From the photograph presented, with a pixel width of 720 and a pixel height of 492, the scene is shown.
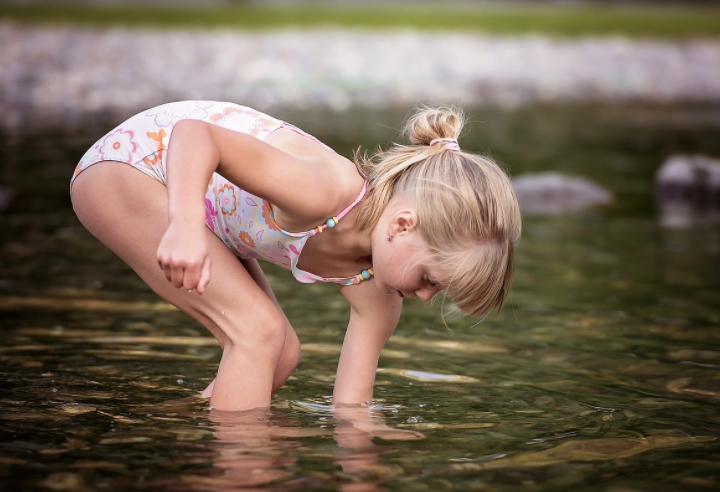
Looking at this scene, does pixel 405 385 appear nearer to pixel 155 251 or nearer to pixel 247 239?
pixel 247 239

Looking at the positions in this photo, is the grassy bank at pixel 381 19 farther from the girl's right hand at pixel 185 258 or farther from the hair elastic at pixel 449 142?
the girl's right hand at pixel 185 258

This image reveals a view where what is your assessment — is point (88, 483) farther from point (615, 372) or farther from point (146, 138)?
point (615, 372)

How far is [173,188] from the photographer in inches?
113

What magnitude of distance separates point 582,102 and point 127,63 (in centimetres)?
734

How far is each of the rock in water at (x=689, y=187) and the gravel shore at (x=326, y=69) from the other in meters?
5.55

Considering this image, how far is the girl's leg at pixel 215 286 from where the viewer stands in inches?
131

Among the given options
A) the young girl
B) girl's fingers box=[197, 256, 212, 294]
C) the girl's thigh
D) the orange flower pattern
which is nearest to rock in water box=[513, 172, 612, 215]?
the young girl

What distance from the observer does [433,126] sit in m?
3.42

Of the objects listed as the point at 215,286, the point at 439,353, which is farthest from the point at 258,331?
the point at 439,353

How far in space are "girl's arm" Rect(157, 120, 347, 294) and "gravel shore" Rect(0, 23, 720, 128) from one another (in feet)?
34.7

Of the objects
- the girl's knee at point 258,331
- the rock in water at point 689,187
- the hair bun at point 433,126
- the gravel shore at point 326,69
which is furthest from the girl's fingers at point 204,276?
the gravel shore at point 326,69

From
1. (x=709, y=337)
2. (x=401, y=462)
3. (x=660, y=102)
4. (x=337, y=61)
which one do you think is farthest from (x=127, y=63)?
(x=401, y=462)

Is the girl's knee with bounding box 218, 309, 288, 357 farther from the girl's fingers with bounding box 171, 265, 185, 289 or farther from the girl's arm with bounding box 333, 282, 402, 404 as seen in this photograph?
the girl's fingers with bounding box 171, 265, 185, 289

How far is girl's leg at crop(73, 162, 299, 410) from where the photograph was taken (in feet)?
10.9
